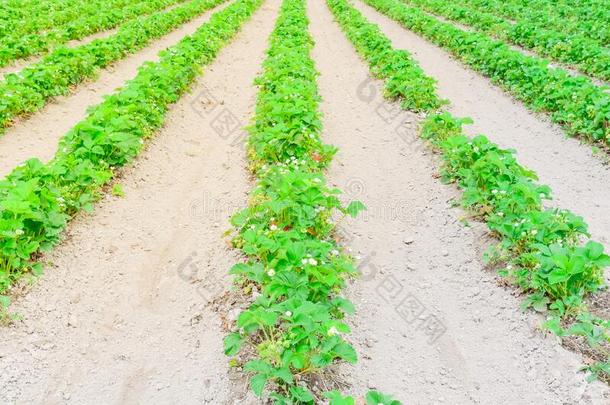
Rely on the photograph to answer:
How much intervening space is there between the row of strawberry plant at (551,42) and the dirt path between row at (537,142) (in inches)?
107

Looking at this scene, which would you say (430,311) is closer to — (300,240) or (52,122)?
(300,240)

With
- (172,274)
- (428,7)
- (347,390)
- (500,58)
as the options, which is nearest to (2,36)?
(172,274)

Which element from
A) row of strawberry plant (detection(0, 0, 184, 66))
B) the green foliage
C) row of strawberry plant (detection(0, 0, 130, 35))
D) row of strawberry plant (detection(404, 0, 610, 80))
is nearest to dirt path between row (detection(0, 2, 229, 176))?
row of strawberry plant (detection(0, 0, 184, 66))

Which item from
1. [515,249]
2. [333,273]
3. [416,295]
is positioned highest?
[333,273]

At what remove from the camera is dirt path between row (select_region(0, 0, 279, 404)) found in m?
3.99

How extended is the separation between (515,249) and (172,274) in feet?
12.0

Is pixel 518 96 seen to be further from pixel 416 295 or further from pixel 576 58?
pixel 416 295

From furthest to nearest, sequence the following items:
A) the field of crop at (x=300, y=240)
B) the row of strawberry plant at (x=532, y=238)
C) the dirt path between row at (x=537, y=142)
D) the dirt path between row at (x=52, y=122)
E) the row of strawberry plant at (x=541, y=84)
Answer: the row of strawberry plant at (x=541, y=84) < the dirt path between row at (x=52, y=122) < the dirt path between row at (x=537, y=142) < the row of strawberry plant at (x=532, y=238) < the field of crop at (x=300, y=240)

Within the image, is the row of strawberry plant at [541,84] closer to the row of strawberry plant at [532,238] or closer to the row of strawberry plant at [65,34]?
the row of strawberry plant at [532,238]

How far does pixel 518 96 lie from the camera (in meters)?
11.0

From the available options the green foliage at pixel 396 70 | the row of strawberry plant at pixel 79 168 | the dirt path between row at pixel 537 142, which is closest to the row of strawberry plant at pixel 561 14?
the dirt path between row at pixel 537 142

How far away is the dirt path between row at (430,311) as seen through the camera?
3979 millimetres

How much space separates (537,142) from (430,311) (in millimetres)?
5487

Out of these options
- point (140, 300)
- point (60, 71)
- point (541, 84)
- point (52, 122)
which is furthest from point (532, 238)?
point (60, 71)
